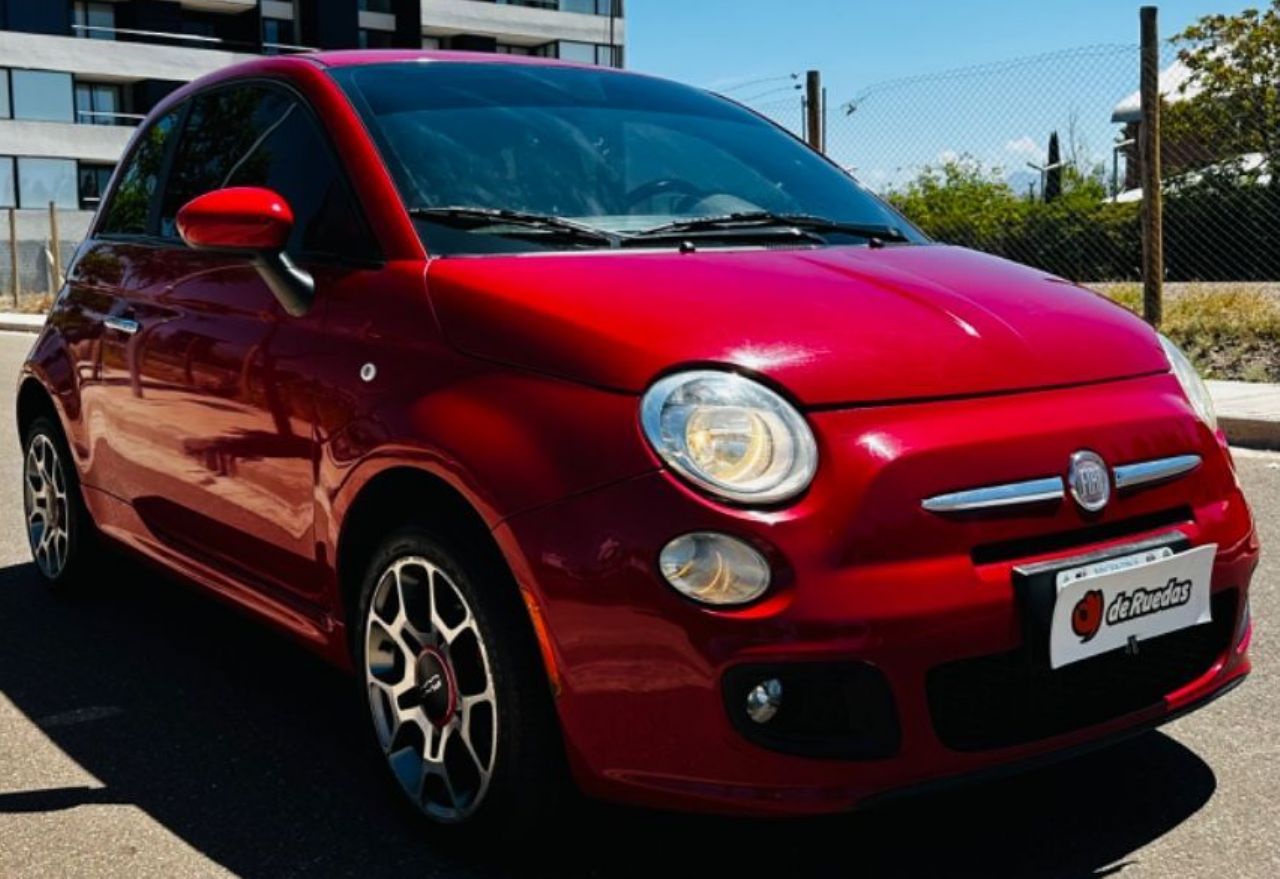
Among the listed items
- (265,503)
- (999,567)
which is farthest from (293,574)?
(999,567)

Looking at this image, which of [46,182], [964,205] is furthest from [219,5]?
[964,205]

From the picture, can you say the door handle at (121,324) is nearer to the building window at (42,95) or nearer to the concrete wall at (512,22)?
the building window at (42,95)

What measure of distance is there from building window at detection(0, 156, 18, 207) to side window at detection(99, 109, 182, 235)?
4109cm

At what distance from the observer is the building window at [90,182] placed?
43.7 meters

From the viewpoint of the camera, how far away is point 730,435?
2389 mm

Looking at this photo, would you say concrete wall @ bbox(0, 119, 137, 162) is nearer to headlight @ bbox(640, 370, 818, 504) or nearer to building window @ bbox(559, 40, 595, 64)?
building window @ bbox(559, 40, 595, 64)

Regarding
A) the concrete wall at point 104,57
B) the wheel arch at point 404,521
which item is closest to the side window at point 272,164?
the wheel arch at point 404,521

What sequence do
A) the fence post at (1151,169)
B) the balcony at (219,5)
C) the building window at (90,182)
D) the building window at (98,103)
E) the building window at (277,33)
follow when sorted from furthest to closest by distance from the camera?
1. the building window at (277,33)
2. the balcony at (219,5)
3. the building window at (98,103)
4. the building window at (90,182)
5. the fence post at (1151,169)

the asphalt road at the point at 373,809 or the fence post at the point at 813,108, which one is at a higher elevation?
the fence post at the point at 813,108

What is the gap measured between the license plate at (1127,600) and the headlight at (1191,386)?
0.32m

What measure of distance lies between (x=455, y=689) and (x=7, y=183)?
43900mm

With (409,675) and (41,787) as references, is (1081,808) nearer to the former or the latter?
(409,675)

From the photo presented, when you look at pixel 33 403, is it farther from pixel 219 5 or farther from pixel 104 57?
pixel 219 5

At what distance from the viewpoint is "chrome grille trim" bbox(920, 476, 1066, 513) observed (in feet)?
7.72
